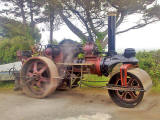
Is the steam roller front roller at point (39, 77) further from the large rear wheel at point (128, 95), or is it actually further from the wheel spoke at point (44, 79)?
the large rear wheel at point (128, 95)

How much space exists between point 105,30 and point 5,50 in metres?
6.52

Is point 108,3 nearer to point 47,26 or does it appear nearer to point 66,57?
point 47,26

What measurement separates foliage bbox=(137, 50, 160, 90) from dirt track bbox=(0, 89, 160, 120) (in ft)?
5.38

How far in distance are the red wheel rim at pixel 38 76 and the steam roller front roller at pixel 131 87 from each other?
6.39 feet

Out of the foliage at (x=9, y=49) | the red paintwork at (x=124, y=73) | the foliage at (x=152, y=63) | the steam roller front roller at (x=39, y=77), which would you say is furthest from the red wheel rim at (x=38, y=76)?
the foliage at (x=9, y=49)

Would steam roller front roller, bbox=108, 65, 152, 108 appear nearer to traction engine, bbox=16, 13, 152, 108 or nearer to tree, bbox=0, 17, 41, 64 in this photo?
traction engine, bbox=16, 13, 152, 108

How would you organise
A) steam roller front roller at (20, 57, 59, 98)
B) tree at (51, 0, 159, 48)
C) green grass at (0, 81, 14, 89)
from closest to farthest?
steam roller front roller at (20, 57, 59, 98)
green grass at (0, 81, 14, 89)
tree at (51, 0, 159, 48)

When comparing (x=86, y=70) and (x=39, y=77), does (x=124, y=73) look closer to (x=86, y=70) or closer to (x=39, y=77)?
(x=86, y=70)

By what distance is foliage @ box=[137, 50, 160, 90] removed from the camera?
732cm

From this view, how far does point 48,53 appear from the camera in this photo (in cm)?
608

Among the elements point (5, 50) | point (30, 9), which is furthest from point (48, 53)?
point (30, 9)

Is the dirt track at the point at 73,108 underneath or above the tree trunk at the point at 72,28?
underneath

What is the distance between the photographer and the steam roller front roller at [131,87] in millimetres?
4570

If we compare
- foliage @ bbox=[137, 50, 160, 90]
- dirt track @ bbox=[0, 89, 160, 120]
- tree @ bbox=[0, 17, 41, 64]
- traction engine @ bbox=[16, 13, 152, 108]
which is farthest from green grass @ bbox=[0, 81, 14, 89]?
foliage @ bbox=[137, 50, 160, 90]
